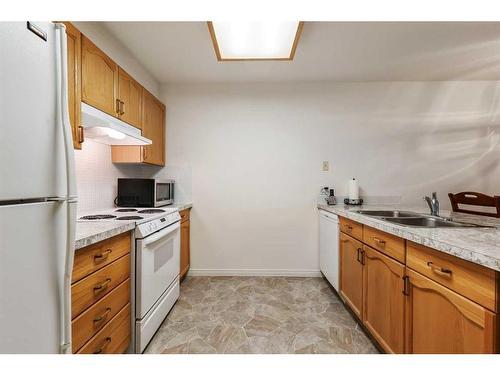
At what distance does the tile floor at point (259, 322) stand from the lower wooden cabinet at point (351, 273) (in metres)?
0.17

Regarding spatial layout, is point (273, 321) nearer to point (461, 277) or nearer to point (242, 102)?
point (461, 277)

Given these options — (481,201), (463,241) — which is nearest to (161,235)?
(463,241)

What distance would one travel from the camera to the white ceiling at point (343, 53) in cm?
182

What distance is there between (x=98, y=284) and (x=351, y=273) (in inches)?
68.9

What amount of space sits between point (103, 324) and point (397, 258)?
1563 mm

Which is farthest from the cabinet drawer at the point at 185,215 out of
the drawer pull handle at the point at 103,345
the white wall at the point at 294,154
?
the drawer pull handle at the point at 103,345

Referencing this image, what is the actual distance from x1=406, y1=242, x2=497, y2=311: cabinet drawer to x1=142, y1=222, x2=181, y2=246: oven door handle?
4.92 ft

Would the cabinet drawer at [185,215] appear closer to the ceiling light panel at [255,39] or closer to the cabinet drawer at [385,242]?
the ceiling light panel at [255,39]

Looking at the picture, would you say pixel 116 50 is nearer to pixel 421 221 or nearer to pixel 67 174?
pixel 67 174

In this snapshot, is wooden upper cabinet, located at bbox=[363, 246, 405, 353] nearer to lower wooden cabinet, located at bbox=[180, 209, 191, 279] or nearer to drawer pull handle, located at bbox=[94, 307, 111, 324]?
drawer pull handle, located at bbox=[94, 307, 111, 324]

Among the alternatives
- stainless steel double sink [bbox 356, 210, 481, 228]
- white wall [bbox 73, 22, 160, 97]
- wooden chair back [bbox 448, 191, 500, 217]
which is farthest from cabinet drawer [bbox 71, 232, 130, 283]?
wooden chair back [bbox 448, 191, 500, 217]

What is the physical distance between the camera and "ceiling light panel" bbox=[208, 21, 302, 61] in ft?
5.55

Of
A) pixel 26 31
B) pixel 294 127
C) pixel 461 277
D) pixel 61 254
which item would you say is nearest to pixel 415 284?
pixel 461 277

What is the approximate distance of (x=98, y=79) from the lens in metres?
1.59
